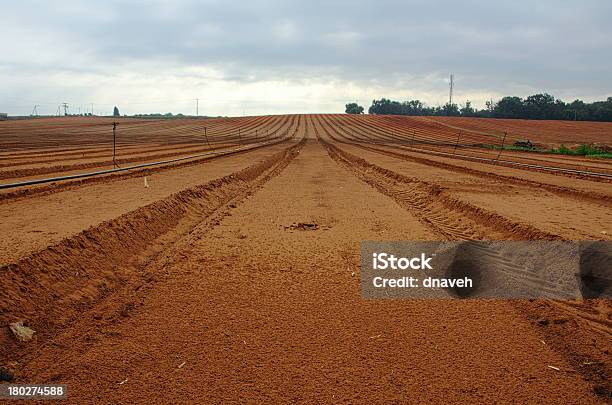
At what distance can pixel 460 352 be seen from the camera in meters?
3.51

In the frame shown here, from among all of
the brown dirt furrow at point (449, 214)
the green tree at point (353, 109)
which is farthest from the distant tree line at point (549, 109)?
the brown dirt furrow at point (449, 214)

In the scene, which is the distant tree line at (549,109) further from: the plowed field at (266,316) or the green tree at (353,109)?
the plowed field at (266,316)

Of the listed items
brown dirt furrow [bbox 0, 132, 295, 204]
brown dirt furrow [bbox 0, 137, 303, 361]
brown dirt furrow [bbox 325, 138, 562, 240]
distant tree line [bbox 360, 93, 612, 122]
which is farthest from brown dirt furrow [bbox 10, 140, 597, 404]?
distant tree line [bbox 360, 93, 612, 122]

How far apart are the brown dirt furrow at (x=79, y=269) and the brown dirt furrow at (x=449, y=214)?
495cm

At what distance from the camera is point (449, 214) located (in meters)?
8.81

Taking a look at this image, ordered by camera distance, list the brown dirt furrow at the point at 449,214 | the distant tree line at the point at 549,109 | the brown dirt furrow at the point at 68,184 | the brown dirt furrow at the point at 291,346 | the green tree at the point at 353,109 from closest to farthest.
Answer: the brown dirt furrow at the point at 291,346 → the brown dirt furrow at the point at 449,214 → the brown dirt furrow at the point at 68,184 → the distant tree line at the point at 549,109 → the green tree at the point at 353,109

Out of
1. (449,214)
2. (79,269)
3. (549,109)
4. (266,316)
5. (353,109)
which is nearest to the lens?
(266,316)

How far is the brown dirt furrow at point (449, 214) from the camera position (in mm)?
→ 6855

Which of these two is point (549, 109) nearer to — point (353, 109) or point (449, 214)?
point (353, 109)

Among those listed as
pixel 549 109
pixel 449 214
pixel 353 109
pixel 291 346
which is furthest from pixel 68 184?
pixel 353 109

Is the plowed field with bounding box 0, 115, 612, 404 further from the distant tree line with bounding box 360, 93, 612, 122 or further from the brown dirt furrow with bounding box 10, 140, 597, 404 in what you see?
the distant tree line with bounding box 360, 93, 612, 122

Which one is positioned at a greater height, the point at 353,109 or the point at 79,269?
the point at 353,109

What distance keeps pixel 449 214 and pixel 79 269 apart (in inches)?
279

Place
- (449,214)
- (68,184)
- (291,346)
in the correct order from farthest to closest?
(68,184) → (449,214) → (291,346)
